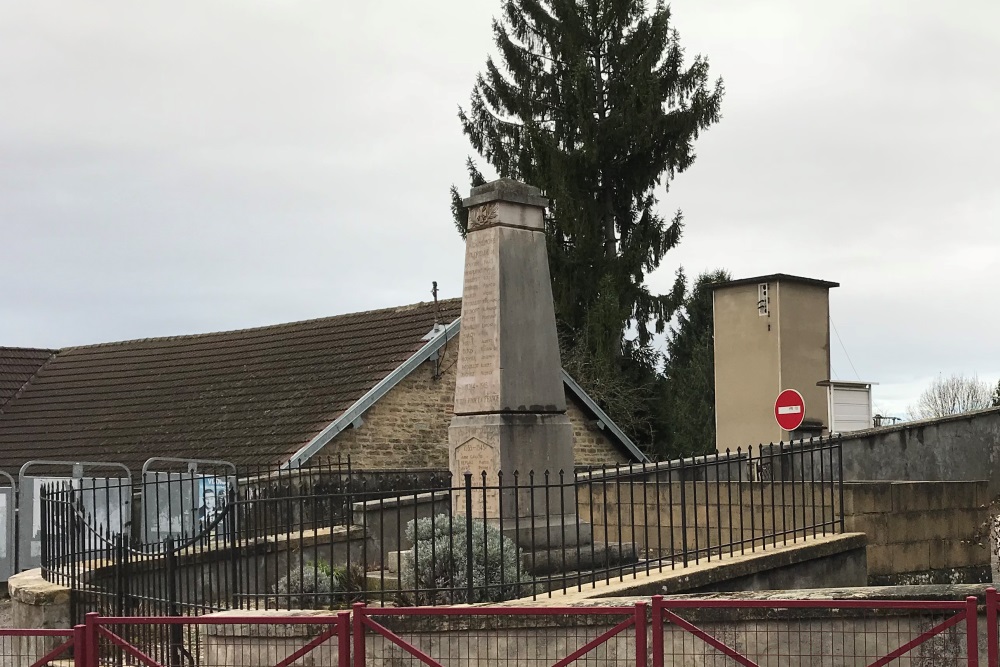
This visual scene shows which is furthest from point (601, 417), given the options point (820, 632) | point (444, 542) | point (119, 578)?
point (820, 632)

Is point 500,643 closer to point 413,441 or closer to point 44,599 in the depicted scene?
point 44,599

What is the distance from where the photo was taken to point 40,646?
34.9 feet

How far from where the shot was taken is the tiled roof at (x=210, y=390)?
861 inches

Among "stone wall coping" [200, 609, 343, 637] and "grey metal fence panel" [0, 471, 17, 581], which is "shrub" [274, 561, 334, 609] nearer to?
"stone wall coping" [200, 609, 343, 637]

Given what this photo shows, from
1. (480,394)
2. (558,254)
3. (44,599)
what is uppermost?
(558,254)

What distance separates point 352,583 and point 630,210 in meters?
23.9

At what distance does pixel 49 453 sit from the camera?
2514 centimetres

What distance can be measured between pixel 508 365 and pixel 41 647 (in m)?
4.98

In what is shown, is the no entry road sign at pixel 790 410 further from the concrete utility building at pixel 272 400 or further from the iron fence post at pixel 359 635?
the iron fence post at pixel 359 635

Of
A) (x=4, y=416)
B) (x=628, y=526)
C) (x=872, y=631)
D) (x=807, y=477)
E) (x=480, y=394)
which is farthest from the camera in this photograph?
(x=4, y=416)

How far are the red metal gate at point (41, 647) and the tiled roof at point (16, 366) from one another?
18.6 m

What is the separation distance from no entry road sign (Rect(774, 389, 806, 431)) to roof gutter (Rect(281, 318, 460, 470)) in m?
7.01

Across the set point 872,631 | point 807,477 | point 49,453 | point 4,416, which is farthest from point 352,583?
point 4,416

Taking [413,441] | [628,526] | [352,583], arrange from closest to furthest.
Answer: [352,583], [628,526], [413,441]
